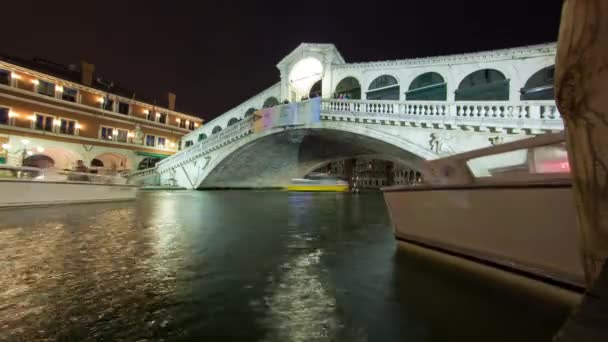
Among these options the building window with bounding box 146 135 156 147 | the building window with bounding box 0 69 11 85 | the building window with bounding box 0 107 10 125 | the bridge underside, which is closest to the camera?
the bridge underside

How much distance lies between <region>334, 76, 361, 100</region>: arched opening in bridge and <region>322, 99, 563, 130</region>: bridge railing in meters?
3.63

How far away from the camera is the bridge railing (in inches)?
320

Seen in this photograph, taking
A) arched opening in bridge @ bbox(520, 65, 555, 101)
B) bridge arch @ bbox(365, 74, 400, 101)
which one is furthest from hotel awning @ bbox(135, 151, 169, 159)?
arched opening in bridge @ bbox(520, 65, 555, 101)

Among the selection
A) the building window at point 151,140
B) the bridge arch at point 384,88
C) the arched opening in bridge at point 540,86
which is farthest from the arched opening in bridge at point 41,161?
the arched opening in bridge at point 540,86

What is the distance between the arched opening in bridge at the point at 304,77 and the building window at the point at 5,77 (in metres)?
18.7

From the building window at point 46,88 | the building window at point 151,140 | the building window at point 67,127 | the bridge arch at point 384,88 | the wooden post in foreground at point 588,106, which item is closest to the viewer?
the wooden post in foreground at point 588,106

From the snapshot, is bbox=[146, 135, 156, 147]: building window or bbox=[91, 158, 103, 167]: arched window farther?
bbox=[146, 135, 156, 147]: building window

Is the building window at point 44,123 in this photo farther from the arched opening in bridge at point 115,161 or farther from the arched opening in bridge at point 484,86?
the arched opening in bridge at point 484,86

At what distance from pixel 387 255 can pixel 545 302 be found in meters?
1.36

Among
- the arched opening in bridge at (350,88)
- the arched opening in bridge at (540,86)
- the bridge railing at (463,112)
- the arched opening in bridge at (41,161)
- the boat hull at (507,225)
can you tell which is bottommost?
the boat hull at (507,225)

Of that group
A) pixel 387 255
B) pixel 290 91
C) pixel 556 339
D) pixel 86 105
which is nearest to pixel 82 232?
pixel 387 255

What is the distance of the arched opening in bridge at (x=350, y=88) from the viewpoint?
16438 mm

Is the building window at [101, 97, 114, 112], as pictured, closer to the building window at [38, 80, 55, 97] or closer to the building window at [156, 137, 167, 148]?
the building window at [38, 80, 55, 97]

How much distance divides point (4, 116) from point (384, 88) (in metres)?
24.1
